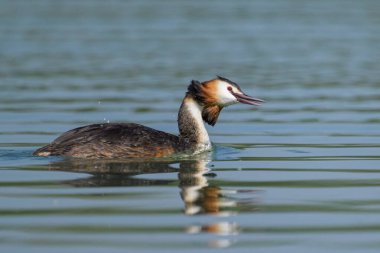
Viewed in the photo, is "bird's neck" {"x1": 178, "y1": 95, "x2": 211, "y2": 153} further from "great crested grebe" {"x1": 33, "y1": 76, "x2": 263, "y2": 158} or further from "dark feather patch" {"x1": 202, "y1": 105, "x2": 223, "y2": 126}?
"dark feather patch" {"x1": 202, "y1": 105, "x2": 223, "y2": 126}

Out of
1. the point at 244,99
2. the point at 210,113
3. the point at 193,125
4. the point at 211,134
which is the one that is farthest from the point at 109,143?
the point at 211,134

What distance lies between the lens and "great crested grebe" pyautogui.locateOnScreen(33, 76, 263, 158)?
13.3m

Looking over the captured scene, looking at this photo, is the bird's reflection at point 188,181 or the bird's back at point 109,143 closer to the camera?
the bird's reflection at point 188,181

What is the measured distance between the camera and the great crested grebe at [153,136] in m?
13.3

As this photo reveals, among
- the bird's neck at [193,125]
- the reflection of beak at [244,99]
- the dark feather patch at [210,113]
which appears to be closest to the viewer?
the reflection of beak at [244,99]

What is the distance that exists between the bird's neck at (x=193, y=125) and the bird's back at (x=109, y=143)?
71 cm

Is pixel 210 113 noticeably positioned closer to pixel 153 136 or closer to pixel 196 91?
pixel 196 91

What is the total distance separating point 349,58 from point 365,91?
611 centimetres

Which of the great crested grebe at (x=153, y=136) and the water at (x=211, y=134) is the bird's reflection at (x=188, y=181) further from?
the great crested grebe at (x=153, y=136)

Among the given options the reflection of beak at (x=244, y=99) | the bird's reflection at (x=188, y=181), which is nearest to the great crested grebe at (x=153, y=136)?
the reflection of beak at (x=244, y=99)

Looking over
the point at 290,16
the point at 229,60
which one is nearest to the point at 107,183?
the point at 229,60

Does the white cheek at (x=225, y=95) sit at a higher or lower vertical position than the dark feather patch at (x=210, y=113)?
higher

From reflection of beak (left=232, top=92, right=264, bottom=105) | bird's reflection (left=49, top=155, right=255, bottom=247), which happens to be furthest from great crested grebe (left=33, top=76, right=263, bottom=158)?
bird's reflection (left=49, top=155, right=255, bottom=247)

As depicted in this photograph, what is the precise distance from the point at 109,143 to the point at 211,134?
3.42m
